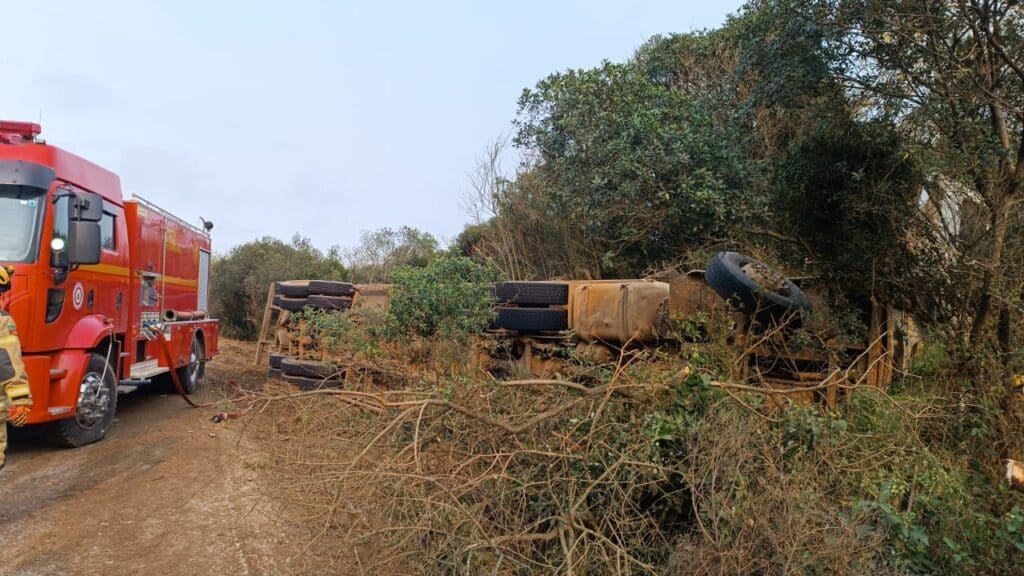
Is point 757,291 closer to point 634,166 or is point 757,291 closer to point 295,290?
point 634,166

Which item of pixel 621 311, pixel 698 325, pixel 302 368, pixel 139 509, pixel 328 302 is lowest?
pixel 139 509

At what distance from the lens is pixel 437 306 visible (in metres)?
7.50

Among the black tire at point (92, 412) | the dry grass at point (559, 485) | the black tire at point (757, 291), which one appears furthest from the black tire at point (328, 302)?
the dry grass at point (559, 485)

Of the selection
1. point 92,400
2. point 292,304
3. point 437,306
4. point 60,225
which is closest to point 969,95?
point 437,306

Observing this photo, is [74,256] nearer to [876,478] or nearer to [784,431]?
[784,431]

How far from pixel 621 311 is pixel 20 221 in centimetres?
596

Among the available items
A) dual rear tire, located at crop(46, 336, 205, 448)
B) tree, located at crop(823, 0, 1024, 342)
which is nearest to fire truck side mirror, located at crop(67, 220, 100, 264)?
dual rear tire, located at crop(46, 336, 205, 448)

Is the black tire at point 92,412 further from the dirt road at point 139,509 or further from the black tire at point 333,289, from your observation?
the black tire at point 333,289

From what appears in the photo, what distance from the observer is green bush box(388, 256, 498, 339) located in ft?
24.5

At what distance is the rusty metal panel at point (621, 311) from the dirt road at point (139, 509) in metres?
3.62

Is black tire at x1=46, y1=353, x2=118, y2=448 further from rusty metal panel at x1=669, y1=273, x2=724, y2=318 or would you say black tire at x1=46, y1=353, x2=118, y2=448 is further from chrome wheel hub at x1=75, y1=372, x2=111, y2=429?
rusty metal panel at x1=669, y1=273, x2=724, y2=318

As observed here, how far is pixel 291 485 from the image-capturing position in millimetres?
3643

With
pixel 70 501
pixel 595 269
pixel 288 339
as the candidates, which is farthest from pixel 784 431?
pixel 595 269

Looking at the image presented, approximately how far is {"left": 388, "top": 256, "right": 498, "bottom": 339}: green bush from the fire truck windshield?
3.49 m
